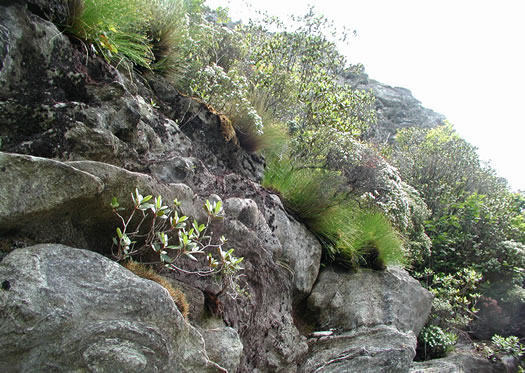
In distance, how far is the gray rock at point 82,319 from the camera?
1.88 meters

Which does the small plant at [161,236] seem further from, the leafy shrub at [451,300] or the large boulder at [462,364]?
the leafy shrub at [451,300]

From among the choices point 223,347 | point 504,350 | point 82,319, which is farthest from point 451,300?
point 82,319

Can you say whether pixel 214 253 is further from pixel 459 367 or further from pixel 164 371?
pixel 459 367


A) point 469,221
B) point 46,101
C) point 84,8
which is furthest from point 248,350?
point 469,221

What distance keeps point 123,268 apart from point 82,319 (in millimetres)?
431

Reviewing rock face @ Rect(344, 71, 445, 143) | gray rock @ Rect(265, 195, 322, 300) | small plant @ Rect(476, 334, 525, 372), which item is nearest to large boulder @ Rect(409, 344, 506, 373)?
small plant @ Rect(476, 334, 525, 372)

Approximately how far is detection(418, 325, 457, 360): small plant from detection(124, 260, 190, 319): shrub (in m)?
5.32

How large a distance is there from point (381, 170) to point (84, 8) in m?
6.18

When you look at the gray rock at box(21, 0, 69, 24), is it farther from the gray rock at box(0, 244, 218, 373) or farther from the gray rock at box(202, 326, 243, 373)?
the gray rock at box(202, 326, 243, 373)

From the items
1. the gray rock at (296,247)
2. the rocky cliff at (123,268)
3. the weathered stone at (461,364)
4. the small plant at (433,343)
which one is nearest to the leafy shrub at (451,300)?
the small plant at (433,343)

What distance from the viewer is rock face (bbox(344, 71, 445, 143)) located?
1955cm

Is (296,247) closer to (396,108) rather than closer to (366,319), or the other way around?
(366,319)

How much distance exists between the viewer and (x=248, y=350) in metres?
3.78

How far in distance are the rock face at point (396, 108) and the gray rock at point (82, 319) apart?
17176 millimetres
